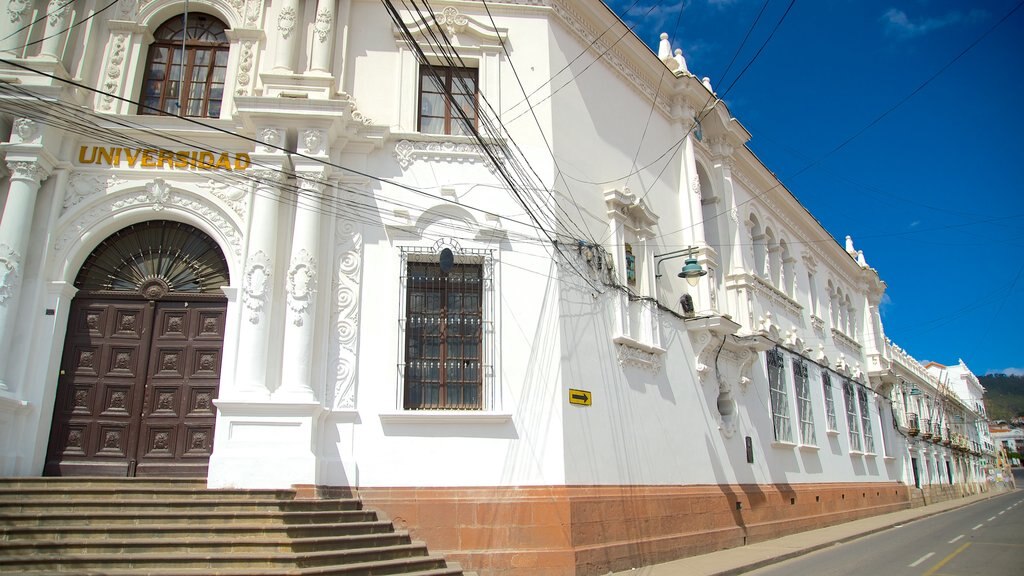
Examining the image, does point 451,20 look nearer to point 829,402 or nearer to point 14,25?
point 14,25

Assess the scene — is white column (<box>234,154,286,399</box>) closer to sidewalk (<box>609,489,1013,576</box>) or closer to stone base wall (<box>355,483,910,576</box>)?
stone base wall (<box>355,483,910,576</box>)

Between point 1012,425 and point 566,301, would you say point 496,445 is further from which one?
point 1012,425

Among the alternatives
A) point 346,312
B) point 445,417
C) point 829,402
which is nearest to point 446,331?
point 445,417

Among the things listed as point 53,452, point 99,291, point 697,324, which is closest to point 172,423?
point 53,452

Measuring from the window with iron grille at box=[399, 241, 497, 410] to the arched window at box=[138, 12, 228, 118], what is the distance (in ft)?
14.3

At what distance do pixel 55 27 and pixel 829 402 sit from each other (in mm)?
21613

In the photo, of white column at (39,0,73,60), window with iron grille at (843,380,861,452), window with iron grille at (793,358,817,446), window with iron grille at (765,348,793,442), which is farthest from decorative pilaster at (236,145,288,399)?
window with iron grille at (843,380,861,452)

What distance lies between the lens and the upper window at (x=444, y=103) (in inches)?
470

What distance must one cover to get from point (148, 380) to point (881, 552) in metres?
13.1

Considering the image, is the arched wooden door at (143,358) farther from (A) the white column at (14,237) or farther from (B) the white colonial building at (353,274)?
(A) the white column at (14,237)

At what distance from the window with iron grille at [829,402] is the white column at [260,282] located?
1731cm

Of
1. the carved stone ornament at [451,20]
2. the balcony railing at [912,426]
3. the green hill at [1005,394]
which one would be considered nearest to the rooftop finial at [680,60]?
the carved stone ornament at [451,20]

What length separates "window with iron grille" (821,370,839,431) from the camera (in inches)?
839

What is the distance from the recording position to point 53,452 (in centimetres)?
991
